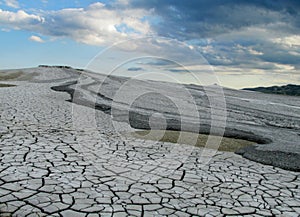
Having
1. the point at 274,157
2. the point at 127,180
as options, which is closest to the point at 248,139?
the point at 274,157

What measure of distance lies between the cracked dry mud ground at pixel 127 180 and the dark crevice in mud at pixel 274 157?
0.38 metres

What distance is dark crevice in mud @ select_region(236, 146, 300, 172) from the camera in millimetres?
7812

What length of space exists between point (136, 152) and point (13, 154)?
2.82m

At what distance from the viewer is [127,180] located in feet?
19.6

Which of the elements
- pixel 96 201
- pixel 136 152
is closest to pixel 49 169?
pixel 96 201

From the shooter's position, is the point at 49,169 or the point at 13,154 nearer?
the point at 49,169

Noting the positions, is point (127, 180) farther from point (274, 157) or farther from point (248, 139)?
point (248, 139)

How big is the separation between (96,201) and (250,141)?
705 cm

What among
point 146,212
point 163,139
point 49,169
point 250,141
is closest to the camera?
point 146,212

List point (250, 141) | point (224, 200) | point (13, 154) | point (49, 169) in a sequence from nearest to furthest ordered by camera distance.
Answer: point (224, 200) → point (49, 169) → point (13, 154) → point (250, 141)

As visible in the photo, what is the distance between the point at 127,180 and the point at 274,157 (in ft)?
14.8

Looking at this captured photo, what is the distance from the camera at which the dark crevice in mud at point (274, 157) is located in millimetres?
7812

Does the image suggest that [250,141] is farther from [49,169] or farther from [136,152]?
[49,169]

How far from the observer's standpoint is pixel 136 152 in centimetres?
805
